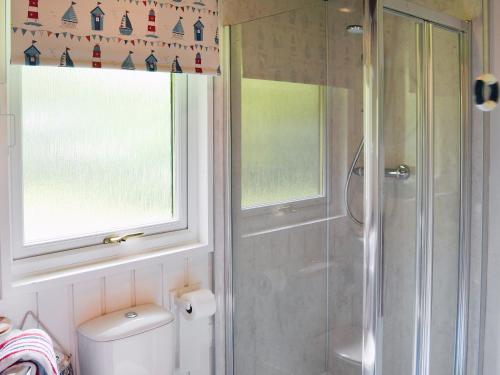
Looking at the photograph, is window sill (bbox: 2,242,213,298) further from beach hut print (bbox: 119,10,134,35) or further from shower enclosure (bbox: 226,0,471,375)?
beach hut print (bbox: 119,10,134,35)

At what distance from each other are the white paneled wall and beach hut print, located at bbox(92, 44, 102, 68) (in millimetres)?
747

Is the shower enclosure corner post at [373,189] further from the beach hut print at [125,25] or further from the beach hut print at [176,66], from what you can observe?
the beach hut print at [125,25]

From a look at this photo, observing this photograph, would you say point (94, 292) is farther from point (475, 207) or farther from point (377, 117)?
point (475, 207)

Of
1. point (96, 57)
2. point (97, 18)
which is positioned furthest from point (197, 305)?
point (97, 18)

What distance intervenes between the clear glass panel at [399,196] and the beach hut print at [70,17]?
3.42ft

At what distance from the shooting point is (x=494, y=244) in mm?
2189

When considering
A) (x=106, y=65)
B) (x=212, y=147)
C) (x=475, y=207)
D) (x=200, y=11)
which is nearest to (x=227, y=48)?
(x=200, y=11)

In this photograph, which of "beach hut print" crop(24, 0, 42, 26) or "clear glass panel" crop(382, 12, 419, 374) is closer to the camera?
"beach hut print" crop(24, 0, 42, 26)

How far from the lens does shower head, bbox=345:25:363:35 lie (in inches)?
68.3

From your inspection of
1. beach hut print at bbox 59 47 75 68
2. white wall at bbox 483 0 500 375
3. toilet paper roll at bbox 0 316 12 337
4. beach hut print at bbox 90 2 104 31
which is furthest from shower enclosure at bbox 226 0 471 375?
toilet paper roll at bbox 0 316 12 337

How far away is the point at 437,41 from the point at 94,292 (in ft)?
5.44

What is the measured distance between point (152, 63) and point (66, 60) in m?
0.32

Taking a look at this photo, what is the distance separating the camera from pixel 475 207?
2223mm

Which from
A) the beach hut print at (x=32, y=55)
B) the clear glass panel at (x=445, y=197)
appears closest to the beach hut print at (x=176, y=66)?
the beach hut print at (x=32, y=55)
